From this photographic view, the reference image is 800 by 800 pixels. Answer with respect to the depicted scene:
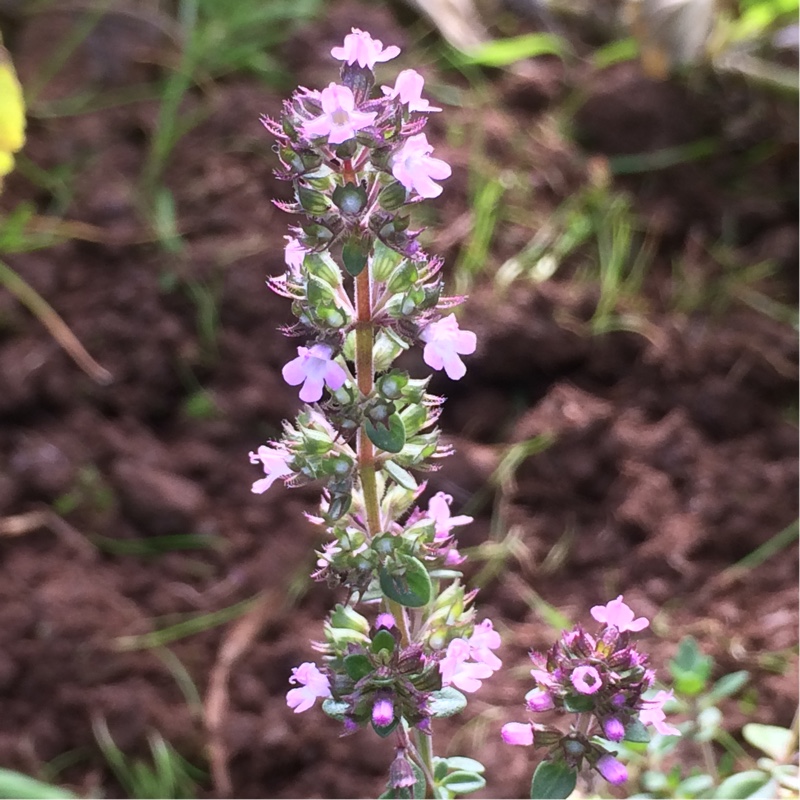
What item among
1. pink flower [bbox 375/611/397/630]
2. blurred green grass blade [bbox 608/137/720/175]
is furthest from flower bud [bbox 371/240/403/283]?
blurred green grass blade [bbox 608/137/720/175]

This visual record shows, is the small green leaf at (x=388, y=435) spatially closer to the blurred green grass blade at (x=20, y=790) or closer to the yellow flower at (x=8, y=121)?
the blurred green grass blade at (x=20, y=790)

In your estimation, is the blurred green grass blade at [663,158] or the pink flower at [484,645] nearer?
the pink flower at [484,645]

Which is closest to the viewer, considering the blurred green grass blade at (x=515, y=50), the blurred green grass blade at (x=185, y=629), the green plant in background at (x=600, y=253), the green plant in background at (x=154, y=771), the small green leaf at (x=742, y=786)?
the small green leaf at (x=742, y=786)

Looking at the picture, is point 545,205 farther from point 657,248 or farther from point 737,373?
point 737,373

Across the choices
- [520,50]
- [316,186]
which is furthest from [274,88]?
[316,186]

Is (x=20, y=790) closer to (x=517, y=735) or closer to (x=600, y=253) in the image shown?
(x=517, y=735)

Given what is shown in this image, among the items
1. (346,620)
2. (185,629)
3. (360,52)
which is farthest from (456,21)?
(346,620)

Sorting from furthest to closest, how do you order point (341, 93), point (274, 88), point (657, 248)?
1. point (274, 88)
2. point (657, 248)
3. point (341, 93)

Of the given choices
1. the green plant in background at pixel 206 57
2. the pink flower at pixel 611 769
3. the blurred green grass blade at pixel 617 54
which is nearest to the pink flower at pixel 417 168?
Answer: the pink flower at pixel 611 769
